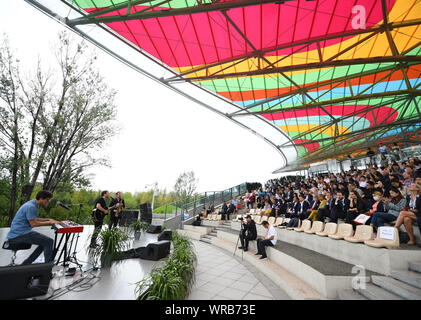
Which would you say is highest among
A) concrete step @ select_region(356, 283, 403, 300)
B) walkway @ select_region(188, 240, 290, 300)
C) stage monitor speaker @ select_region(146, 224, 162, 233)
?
concrete step @ select_region(356, 283, 403, 300)

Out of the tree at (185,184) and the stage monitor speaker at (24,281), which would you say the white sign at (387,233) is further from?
the tree at (185,184)

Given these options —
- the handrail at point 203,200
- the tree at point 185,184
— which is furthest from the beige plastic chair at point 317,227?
the tree at point 185,184

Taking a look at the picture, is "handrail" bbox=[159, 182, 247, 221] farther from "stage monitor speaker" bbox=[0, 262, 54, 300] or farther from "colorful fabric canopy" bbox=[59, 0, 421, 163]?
"stage monitor speaker" bbox=[0, 262, 54, 300]

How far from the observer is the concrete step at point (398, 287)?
8.85 feet

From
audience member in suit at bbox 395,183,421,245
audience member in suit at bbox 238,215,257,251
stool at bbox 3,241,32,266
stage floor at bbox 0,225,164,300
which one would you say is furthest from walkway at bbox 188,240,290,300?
stool at bbox 3,241,32,266

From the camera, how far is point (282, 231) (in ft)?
23.8

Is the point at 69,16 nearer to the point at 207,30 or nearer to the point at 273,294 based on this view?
the point at 207,30

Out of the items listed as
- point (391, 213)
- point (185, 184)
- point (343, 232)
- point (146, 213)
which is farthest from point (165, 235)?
point (185, 184)

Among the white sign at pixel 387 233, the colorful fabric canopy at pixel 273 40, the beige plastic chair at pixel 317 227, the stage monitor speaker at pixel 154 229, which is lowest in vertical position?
the stage monitor speaker at pixel 154 229

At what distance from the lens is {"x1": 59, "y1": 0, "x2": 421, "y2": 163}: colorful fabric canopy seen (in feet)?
25.5

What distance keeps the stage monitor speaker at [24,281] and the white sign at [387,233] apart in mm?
6064

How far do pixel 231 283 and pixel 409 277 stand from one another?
3233 millimetres

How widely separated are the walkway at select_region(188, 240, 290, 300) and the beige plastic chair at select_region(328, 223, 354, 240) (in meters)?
1.88

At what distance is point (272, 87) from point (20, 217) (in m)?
14.7
